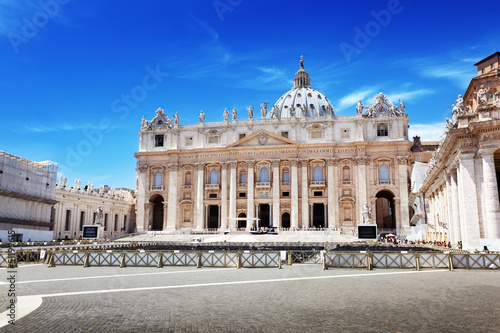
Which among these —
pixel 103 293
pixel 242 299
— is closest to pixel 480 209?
pixel 242 299

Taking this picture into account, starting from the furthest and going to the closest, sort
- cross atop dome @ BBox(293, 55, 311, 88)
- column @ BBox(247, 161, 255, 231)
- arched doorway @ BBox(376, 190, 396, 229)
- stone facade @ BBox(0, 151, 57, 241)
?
cross atop dome @ BBox(293, 55, 311, 88), arched doorway @ BBox(376, 190, 396, 229), column @ BBox(247, 161, 255, 231), stone facade @ BBox(0, 151, 57, 241)

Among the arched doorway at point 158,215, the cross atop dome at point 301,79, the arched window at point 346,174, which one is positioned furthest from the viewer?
the cross atop dome at point 301,79

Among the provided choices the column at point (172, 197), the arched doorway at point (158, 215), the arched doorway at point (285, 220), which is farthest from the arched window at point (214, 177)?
the arched doorway at point (285, 220)

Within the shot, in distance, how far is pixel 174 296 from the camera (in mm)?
13203

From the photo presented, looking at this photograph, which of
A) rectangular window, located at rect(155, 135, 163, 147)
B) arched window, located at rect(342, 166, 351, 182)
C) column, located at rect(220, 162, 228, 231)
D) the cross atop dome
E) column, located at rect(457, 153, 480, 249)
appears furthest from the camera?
the cross atop dome

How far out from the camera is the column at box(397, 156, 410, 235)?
65.9 meters

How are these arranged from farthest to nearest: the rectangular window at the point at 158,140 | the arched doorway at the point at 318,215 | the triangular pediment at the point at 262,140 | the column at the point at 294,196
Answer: the rectangular window at the point at 158,140
the arched doorway at the point at 318,215
the triangular pediment at the point at 262,140
the column at the point at 294,196

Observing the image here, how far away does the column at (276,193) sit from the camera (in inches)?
2752

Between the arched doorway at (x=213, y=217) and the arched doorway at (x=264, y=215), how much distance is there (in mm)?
8364

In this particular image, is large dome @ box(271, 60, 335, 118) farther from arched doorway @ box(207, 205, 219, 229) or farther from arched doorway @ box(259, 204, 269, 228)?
arched doorway @ box(207, 205, 219, 229)

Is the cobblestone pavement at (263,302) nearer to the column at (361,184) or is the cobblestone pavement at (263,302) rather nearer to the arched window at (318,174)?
the column at (361,184)

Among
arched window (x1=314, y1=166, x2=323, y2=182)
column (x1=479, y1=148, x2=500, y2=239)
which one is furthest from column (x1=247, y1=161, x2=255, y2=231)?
column (x1=479, y1=148, x2=500, y2=239)

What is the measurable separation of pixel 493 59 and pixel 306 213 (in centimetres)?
3633

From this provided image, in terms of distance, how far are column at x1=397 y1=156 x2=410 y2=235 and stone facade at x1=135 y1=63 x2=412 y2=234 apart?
0.50 ft
